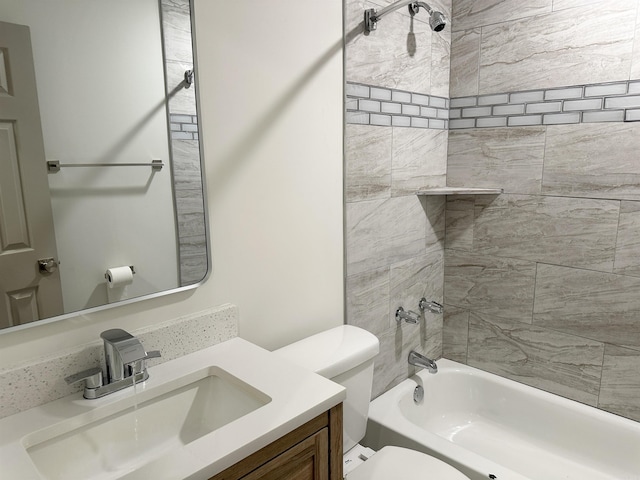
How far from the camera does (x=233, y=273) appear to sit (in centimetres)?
135

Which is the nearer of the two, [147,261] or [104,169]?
[104,169]

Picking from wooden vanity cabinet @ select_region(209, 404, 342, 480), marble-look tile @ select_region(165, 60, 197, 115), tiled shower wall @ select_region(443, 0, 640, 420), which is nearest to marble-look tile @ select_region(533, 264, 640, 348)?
tiled shower wall @ select_region(443, 0, 640, 420)

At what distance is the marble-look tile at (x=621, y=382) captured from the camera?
1.86 m

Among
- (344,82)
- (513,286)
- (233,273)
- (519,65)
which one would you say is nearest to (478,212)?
(513,286)

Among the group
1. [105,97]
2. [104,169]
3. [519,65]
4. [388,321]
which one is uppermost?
[519,65]

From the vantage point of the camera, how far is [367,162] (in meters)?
1.78

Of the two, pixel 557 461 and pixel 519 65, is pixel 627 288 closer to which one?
pixel 557 461

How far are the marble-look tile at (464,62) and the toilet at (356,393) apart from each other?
4.43ft

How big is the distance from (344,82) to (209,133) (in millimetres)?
631

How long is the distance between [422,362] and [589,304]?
79cm

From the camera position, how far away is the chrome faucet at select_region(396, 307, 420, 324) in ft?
6.70

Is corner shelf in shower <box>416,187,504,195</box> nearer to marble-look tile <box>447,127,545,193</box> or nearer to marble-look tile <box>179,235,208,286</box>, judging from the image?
marble-look tile <box>447,127,545,193</box>

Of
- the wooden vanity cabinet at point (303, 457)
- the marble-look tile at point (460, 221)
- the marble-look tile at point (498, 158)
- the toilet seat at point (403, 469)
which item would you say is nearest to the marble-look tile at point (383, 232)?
the marble-look tile at point (460, 221)

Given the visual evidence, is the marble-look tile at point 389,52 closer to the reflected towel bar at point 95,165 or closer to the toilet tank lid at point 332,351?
the reflected towel bar at point 95,165
